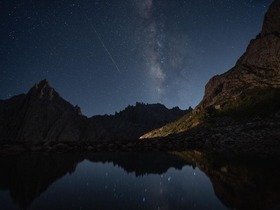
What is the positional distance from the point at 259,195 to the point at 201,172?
6.01 metres

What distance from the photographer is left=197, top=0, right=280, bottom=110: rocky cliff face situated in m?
119

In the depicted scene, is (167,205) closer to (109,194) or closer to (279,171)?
(109,194)

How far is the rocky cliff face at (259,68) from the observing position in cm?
11937

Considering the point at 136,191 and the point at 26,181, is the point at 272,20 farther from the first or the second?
the point at 26,181

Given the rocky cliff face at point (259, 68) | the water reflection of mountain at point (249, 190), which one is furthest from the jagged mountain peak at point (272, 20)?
the water reflection of mountain at point (249, 190)

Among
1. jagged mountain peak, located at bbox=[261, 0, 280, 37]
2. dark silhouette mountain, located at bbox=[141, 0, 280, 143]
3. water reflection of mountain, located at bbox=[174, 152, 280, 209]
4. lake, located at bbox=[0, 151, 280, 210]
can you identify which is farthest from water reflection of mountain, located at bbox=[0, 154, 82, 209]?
jagged mountain peak, located at bbox=[261, 0, 280, 37]

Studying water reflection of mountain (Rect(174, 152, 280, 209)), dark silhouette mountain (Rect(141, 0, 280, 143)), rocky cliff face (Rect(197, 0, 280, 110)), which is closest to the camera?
water reflection of mountain (Rect(174, 152, 280, 209))

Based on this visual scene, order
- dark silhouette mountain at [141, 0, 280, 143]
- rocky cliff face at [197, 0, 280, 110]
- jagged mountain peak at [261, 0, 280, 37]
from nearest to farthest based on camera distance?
dark silhouette mountain at [141, 0, 280, 143]
rocky cliff face at [197, 0, 280, 110]
jagged mountain peak at [261, 0, 280, 37]

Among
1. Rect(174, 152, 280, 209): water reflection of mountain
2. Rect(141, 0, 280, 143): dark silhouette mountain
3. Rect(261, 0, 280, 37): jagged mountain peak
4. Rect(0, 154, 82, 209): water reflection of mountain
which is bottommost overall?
Rect(174, 152, 280, 209): water reflection of mountain

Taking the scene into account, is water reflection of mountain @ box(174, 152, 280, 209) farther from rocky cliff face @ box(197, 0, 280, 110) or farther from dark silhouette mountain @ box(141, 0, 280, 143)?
rocky cliff face @ box(197, 0, 280, 110)

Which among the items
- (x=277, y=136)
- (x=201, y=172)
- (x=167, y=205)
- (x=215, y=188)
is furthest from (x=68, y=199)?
(x=277, y=136)

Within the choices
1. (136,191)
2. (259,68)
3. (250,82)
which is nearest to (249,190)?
(136,191)

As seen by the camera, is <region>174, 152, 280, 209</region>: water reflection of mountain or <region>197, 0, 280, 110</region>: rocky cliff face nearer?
<region>174, 152, 280, 209</region>: water reflection of mountain

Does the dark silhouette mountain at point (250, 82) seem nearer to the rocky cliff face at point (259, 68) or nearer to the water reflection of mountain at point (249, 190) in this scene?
the rocky cliff face at point (259, 68)
